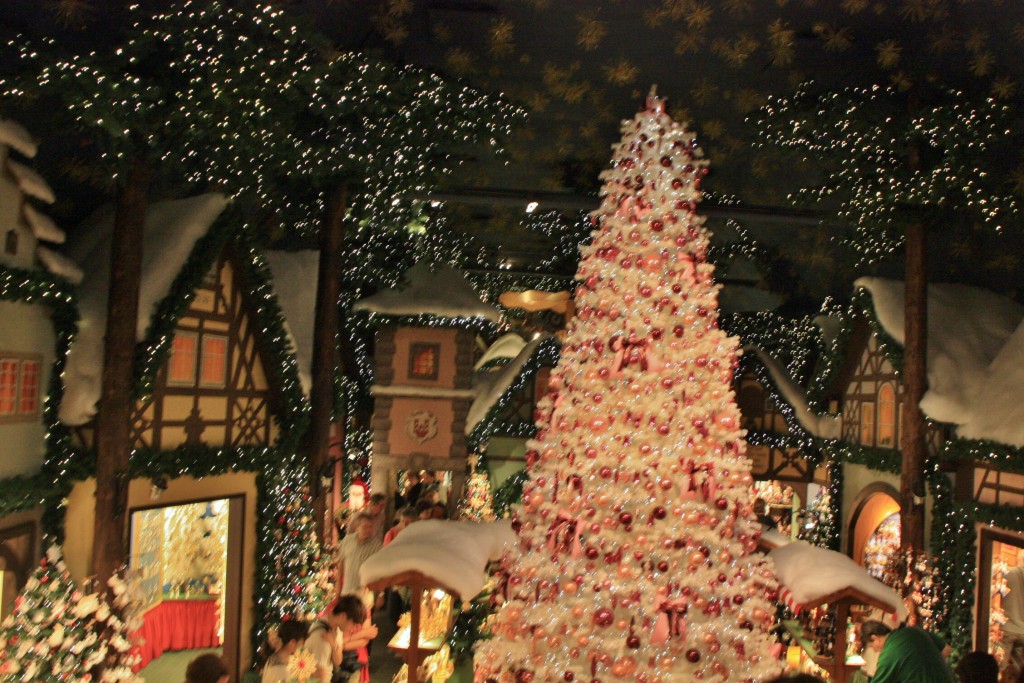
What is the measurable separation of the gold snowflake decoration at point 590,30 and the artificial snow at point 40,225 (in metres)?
5.86

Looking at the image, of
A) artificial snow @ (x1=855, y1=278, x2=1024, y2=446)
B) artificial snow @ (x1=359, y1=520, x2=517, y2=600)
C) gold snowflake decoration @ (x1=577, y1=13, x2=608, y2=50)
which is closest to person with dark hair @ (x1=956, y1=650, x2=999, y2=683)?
artificial snow @ (x1=359, y1=520, x2=517, y2=600)

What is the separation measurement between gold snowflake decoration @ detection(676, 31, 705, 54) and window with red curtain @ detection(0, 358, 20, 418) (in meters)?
7.44

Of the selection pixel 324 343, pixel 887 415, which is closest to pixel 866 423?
pixel 887 415

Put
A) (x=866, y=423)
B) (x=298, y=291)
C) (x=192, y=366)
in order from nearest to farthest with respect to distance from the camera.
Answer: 1. (x=192, y=366)
2. (x=298, y=291)
3. (x=866, y=423)

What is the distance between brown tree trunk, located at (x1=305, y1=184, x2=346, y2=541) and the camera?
11.2 meters

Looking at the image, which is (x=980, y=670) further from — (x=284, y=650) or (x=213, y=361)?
(x=213, y=361)

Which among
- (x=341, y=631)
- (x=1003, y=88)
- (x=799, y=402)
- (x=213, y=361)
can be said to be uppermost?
(x=1003, y=88)

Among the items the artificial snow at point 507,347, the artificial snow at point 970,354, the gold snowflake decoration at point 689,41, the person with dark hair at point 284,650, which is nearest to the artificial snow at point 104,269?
the person with dark hair at point 284,650

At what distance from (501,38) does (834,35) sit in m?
3.66

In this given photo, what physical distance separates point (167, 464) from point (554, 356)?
34.7 ft

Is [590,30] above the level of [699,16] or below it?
below

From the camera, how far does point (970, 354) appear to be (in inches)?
463

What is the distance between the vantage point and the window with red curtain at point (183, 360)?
360 inches

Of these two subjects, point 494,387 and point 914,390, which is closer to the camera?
point 914,390
